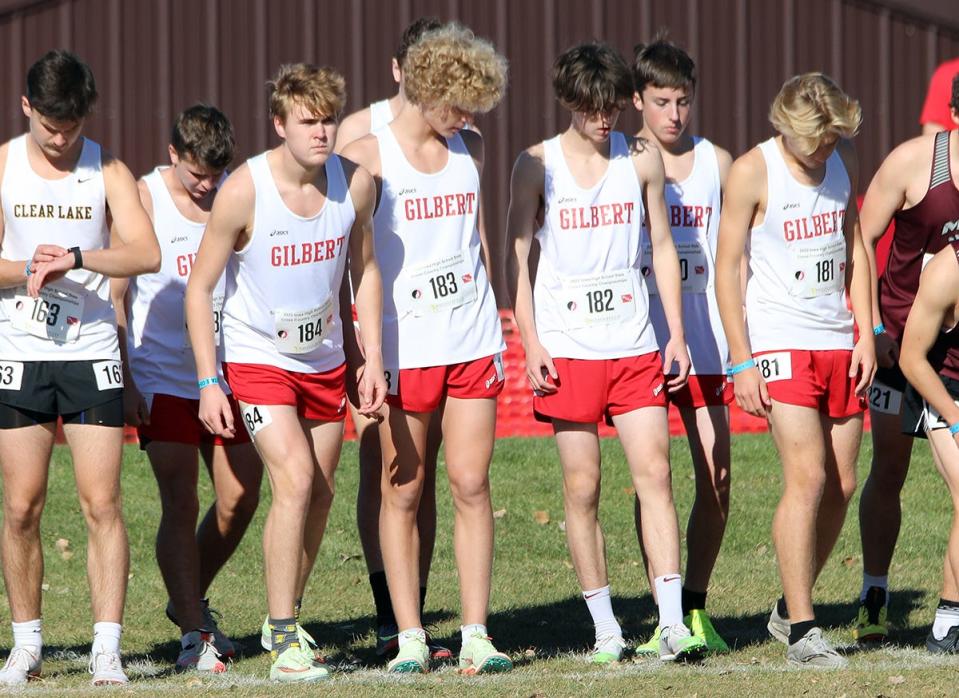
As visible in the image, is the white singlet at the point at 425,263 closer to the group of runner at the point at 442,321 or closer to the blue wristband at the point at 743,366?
the group of runner at the point at 442,321

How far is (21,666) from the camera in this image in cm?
622

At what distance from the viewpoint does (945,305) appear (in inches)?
245

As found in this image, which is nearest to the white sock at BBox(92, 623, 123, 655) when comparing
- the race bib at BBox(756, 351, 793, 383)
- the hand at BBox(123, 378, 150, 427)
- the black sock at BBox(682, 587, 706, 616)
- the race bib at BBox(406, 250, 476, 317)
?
the hand at BBox(123, 378, 150, 427)

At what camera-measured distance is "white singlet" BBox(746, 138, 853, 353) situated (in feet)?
21.4

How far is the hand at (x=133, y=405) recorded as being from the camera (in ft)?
21.8

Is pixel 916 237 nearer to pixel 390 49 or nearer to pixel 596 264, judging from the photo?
pixel 596 264

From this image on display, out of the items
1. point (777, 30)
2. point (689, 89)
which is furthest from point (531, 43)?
point (689, 89)

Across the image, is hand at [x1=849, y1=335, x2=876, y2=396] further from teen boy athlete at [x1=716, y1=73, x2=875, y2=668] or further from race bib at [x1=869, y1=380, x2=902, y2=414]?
race bib at [x1=869, y1=380, x2=902, y2=414]

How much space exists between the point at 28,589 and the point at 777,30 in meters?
10.8

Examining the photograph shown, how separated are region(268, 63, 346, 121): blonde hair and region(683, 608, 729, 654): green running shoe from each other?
8.36 feet

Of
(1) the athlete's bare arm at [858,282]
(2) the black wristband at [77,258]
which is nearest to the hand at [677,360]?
(1) the athlete's bare arm at [858,282]

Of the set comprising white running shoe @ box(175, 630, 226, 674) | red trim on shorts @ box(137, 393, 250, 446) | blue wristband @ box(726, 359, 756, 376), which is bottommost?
white running shoe @ box(175, 630, 226, 674)

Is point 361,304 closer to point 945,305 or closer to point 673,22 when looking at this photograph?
point 945,305

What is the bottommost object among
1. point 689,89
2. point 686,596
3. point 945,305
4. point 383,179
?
point 686,596
